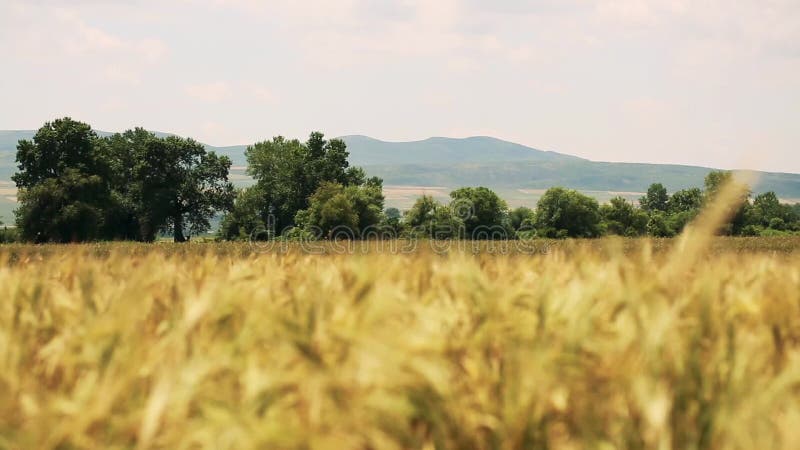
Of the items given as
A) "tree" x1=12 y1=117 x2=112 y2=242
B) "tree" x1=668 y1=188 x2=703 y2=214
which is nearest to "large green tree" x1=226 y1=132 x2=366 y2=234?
"tree" x1=12 y1=117 x2=112 y2=242

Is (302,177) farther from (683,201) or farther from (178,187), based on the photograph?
(683,201)

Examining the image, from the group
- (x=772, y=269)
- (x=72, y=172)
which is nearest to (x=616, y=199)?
(x=72, y=172)

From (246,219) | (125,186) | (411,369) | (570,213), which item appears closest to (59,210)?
(125,186)

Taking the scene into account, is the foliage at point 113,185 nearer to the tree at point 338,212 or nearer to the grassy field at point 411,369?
the tree at point 338,212

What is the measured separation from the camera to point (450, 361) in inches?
63.3

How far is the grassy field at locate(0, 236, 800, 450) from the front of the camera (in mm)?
1330

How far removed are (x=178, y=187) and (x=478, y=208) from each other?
3900 cm

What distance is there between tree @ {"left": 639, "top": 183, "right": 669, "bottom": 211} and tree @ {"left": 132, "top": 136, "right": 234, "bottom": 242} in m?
88.9

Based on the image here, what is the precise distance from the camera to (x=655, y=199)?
13938 cm

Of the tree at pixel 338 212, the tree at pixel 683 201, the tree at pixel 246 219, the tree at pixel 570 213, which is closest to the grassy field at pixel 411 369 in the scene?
the tree at pixel 338 212

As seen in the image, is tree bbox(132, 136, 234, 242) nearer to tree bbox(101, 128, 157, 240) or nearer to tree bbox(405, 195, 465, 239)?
tree bbox(101, 128, 157, 240)

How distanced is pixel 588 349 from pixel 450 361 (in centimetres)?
30

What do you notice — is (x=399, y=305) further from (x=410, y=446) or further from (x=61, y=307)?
(x=61, y=307)

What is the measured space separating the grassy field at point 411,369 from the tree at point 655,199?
471 feet
